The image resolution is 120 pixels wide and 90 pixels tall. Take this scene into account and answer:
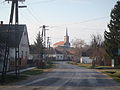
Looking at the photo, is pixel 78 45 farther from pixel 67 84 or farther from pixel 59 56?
pixel 67 84

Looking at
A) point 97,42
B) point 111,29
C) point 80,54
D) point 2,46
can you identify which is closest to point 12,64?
point 2,46

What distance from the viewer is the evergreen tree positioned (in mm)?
56906

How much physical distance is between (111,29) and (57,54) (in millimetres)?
100872

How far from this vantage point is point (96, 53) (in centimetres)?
7538

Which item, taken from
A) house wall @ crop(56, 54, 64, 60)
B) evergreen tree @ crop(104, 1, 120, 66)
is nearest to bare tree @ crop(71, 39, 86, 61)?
house wall @ crop(56, 54, 64, 60)

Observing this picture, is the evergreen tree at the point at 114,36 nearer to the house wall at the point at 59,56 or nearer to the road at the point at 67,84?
the road at the point at 67,84

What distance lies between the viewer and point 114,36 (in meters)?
58.0

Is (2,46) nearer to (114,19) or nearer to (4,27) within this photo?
(4,27)

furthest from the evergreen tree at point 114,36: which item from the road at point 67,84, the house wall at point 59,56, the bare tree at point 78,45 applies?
the house wall at point 59,56

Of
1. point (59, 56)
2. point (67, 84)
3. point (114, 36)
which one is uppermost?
point (114, 36)

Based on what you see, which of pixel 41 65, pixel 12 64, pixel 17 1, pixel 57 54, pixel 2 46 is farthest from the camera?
pixel 57 54

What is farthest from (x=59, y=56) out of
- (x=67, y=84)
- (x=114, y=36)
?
(x=67, y=84)

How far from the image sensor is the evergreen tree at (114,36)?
187 feet

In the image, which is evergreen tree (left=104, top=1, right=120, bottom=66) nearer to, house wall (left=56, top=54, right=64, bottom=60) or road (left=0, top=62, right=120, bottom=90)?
road (left=0, top=62, right=120, bottom=90)
